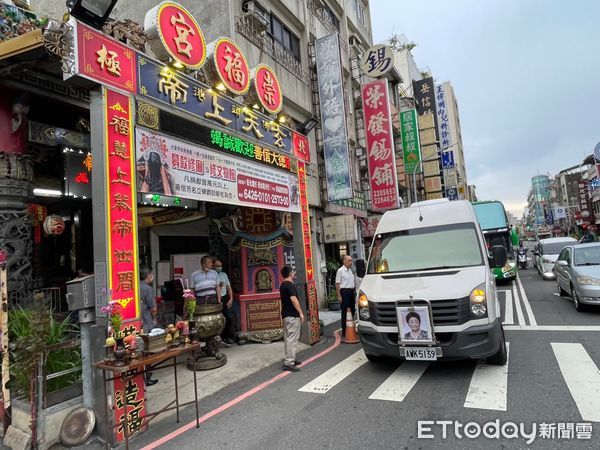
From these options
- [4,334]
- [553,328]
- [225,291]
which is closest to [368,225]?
[553,328]

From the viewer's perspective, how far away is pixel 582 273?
871 cm

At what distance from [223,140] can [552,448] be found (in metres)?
6.02

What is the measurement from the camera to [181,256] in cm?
1060

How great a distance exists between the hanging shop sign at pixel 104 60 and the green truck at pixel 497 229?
15488 mm

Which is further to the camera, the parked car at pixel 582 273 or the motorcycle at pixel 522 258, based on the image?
the motorcycle at pixel 522 258

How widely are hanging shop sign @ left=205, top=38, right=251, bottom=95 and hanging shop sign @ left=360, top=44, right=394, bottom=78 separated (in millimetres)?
13215

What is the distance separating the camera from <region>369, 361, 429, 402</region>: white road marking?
4.69 meters

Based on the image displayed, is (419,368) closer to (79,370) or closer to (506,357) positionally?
(506,357)

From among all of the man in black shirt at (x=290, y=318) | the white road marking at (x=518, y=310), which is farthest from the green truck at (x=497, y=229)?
the man in black shirt at (x=290, y=318)

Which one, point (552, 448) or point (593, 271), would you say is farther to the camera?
point (593, 271)

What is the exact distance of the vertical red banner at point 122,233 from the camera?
421 cm

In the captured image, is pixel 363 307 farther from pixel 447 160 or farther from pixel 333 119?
pixel 447 160

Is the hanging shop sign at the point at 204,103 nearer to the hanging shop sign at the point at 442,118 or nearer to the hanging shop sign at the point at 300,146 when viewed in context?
the hanging shop sign at the point at 300,146

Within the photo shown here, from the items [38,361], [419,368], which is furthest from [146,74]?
[419,368]
